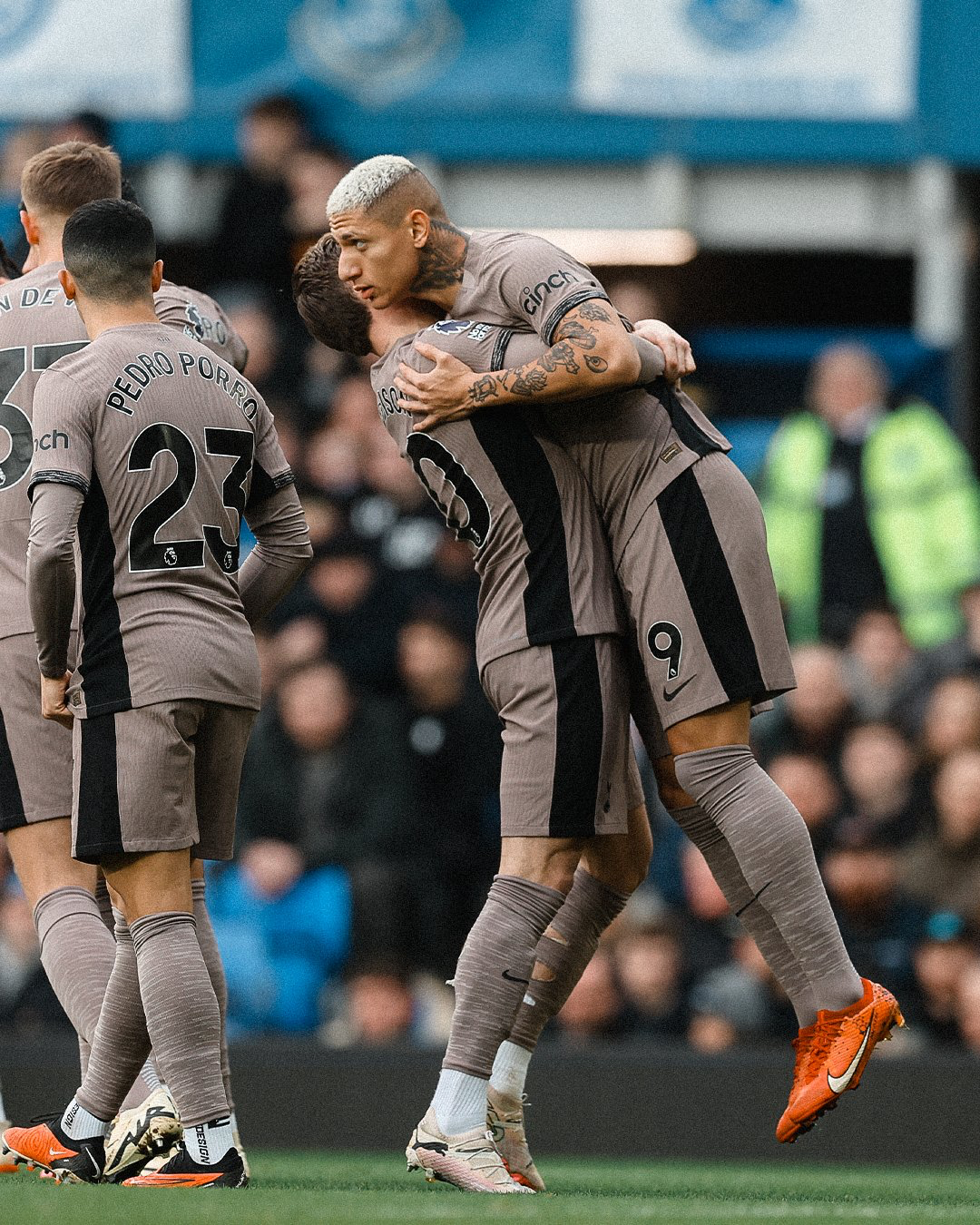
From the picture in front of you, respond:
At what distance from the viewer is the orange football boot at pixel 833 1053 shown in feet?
14.8

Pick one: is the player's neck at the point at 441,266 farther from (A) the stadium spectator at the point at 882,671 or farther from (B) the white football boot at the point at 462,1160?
(A) the stadium spectator at the point at 882,671

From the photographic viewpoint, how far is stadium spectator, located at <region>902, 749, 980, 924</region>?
7391 mm

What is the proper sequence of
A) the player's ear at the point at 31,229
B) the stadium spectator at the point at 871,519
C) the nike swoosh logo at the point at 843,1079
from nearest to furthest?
the nike swoosh logo at the point at 843,1079, the player's ear at the point at 31,229, the stadium spectator at the point at 871,519

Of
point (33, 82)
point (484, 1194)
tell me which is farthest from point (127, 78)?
point (484, 1194)

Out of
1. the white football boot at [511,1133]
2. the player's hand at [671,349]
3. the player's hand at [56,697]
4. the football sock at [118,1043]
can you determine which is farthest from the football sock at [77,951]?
the player's hand at [671,349]

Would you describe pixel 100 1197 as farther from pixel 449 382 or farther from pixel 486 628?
pixel 449 382

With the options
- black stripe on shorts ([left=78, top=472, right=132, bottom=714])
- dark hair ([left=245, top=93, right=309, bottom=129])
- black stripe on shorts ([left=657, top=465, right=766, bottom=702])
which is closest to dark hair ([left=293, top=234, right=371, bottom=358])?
black stripe on shorts ([left=78, top=472, right=132, bottom=714])

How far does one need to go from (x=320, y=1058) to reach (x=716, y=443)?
3362 millimetres

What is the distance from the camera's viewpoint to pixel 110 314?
4.61 meters

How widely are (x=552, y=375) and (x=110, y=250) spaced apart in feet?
3.12

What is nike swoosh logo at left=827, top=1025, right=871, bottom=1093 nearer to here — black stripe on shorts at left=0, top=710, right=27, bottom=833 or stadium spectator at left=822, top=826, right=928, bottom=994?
black stripe on shorts at left=0, top=710, right=27, bottom=833

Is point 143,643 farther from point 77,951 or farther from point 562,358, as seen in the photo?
point 562,358

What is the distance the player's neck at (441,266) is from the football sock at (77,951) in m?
1.55

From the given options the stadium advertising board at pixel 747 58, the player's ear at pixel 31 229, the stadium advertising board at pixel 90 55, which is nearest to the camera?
the player's ear at pixel 31 229
